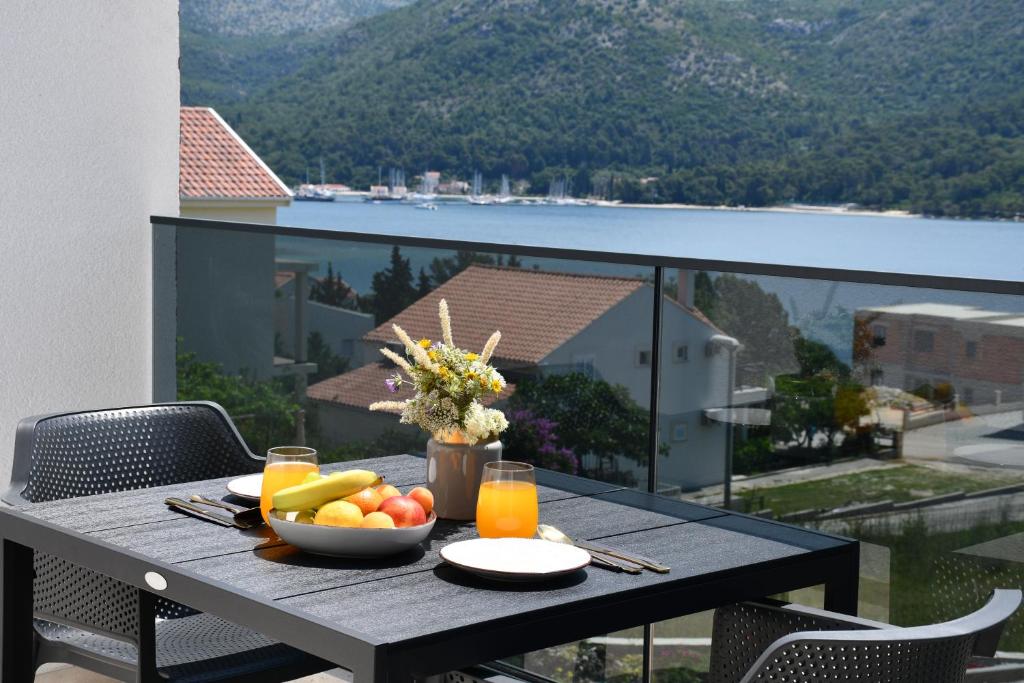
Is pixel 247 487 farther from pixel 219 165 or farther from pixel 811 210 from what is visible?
pixel 811 210

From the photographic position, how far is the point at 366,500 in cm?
171

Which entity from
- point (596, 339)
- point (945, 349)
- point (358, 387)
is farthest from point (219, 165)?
point (945, 349)

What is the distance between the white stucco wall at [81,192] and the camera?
3.59 metres

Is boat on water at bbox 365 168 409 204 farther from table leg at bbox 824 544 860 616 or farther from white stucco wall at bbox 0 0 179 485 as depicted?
table leg at bbox 824 544 860 616

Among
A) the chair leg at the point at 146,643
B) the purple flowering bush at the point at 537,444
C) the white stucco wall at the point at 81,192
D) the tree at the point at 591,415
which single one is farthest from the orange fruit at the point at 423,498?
the white stucco wall at the point at 81,192

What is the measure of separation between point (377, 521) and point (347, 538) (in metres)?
0.05

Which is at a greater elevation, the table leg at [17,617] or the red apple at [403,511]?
the red apple at [403,511]

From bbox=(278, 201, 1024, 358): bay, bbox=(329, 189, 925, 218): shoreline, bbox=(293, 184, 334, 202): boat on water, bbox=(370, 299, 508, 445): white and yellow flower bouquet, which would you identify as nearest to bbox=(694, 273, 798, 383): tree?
bbox=(370, 299, 508, 445): white and yellow flower bouquet

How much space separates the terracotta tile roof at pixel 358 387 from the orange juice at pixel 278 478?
1491 mm

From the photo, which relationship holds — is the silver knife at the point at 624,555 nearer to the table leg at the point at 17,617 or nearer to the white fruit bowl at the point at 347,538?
the white fruit bowl at the point at 347,538

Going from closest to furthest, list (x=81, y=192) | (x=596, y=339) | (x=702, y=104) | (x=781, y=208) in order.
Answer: (x=596, y=339) < (x=81, y=192) < (x=702, y=104) < (x=781, y=208)

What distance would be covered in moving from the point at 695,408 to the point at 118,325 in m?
2.02

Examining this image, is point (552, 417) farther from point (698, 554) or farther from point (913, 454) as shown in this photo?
point (698, 554)

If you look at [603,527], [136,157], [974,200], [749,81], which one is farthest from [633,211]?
[603,527]
